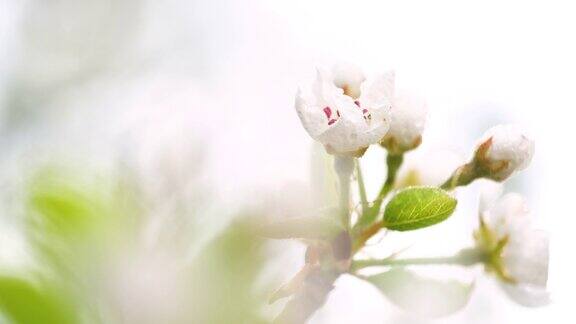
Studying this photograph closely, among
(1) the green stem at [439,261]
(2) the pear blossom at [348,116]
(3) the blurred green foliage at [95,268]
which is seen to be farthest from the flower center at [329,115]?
(3) the blurred green foliage at [95,268]

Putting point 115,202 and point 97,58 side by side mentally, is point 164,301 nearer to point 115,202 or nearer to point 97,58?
point 115,202

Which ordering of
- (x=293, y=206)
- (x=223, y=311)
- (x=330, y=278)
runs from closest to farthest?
(x=223, y=311) → (x=293, y=206) → (x=330, y=278)

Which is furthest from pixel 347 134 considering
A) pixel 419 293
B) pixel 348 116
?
pixel 419 293

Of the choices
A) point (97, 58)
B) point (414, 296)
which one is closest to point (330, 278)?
point (414, 296)

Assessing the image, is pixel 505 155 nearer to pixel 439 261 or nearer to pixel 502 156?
pixel 502 156

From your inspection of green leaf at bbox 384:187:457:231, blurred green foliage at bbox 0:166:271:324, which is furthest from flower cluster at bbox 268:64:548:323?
blurred green foliage at bbox 0:166:271:324

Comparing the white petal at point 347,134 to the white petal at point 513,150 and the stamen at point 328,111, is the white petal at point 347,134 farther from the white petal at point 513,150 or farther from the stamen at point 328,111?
the white petal at point 513,150

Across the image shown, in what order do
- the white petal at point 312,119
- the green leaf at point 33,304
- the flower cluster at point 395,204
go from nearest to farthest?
the green leaf at point 33,304
the flower cluster at point 395,204
the white petal at point 312,119
